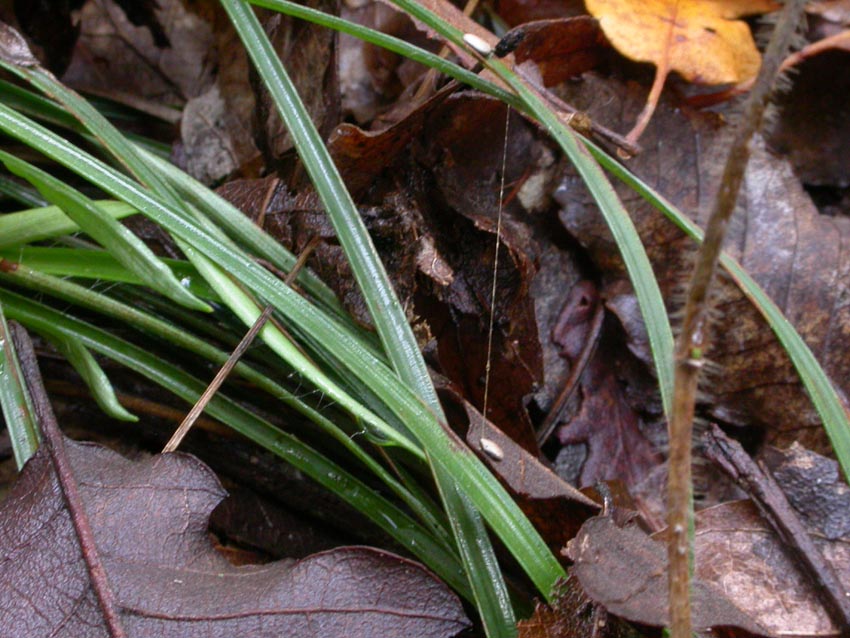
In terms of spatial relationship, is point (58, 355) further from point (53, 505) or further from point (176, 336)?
point (53, 505)

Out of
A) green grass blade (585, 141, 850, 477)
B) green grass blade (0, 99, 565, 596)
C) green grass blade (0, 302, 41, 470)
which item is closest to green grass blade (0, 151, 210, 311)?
green grass blade (0, 99, 565, 596)

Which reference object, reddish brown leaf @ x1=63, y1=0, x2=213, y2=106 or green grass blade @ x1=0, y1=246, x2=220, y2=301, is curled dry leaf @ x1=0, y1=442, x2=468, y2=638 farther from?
reddish brown leaf @ x1=63, y1=0, x2=213, y2=106

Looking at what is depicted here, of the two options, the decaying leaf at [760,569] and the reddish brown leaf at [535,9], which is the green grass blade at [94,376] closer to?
the decaying leaf at [760,569]

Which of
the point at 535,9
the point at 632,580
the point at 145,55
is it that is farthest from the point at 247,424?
the point at 145,55

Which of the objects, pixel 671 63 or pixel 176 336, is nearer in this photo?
pixel 176 336

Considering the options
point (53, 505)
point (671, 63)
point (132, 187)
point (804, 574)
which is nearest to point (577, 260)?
point (671, 63)

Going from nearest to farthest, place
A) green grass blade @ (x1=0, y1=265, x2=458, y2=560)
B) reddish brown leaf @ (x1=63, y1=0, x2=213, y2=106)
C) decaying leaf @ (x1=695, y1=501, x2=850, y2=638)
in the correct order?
decaying leaf @ (x1=695, y1=501, x2=850, y2=638) → green grass blade @ (x1=0, y1=265, x2=458, y2=560) → reddish brown leaf @ (x1=63, y1=0, x2=213, y2=106)
